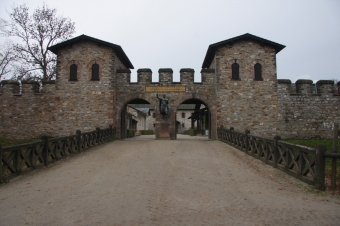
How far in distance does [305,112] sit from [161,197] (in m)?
16.1

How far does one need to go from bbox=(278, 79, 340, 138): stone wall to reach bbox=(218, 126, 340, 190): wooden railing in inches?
267

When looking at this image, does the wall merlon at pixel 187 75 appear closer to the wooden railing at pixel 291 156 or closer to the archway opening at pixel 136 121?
the archway opening at pixel 136 121

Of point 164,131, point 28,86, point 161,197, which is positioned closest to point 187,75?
point 164,131

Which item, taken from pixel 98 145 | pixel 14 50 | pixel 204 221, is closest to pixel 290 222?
pixel 204 221

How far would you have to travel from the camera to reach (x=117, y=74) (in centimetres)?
1947

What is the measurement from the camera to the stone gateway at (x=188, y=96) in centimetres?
1861

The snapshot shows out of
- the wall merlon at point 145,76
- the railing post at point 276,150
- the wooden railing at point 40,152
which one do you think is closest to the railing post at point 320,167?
the railing post at point 276,150

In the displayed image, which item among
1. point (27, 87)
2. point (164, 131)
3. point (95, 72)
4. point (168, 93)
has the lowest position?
point (164, 131)

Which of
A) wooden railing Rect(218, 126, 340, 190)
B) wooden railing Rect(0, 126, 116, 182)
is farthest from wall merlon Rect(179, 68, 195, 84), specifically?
wooden railing Rect(0, 126, 116, 182)

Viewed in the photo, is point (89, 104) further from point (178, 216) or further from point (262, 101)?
point (178, 216)

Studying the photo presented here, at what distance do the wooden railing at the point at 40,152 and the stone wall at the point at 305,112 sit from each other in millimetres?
12095

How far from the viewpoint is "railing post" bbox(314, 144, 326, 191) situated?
6.36m

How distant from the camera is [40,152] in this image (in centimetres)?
912

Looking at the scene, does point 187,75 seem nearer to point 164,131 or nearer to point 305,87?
point 164,131
